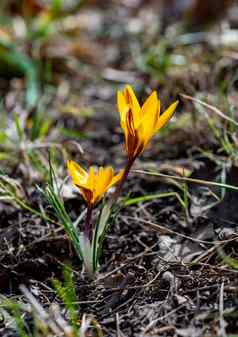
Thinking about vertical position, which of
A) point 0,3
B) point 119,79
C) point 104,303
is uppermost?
point 0,3

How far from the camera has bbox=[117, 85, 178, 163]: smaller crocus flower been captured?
3.86 feet

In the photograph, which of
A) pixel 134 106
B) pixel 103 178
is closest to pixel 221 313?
pixel 103 178

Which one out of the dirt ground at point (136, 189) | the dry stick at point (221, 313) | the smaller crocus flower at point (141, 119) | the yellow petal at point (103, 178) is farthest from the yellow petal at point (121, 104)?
the dry stick at point (221, 313)

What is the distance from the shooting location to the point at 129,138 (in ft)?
3.94

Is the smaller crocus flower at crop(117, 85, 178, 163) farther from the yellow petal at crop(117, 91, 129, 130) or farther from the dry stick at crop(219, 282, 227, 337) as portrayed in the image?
the dry stick at crop(219, 282, 227, 337)

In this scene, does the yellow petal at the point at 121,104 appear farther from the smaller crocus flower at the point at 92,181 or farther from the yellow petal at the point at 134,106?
the smaller crocus flower at the point at 92,181

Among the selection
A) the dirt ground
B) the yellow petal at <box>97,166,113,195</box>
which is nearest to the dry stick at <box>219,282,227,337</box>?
the dirt ground

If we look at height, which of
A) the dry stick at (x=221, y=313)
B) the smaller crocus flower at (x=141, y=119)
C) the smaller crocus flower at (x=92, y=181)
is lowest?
the dry stick at (x=221, y=313)

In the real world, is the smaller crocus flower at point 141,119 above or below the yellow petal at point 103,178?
above

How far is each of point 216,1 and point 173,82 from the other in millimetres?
1407

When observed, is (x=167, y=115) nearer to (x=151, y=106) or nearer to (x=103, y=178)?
(x=151, y=106)

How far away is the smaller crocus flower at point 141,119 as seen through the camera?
1.18m

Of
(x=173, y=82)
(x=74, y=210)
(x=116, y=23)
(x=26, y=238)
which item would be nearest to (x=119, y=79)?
(x=173, y=82)

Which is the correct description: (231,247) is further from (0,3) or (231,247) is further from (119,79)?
(0,3)
